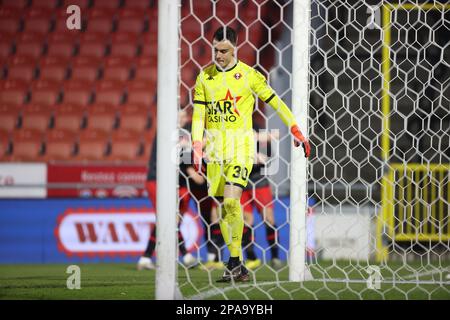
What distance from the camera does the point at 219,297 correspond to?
3.70 metres

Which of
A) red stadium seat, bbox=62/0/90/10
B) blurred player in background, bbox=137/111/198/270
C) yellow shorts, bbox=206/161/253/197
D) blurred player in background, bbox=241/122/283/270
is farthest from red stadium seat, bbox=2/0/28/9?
yellow shorts, bbox=206/161/253/197

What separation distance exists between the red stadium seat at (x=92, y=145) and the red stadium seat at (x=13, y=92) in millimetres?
921

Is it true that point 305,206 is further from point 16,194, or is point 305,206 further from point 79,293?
point 16,194

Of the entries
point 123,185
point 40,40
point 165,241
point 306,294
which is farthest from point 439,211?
point 40,40

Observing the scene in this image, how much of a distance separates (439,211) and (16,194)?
13.1 ft

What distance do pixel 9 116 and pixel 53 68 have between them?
3.08 feet

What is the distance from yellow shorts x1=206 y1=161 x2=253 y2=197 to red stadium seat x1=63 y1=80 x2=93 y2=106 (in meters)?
5.69

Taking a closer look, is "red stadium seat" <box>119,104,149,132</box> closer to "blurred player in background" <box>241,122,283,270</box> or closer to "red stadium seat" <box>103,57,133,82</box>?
"red stadium seat" <box>103,57,133,82</box>

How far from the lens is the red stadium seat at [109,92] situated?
10.0 m

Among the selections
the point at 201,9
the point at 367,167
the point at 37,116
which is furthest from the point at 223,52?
the point at 201,9

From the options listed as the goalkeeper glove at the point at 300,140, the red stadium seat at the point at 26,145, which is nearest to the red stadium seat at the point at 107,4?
the red stadium seat at the point at 26,145

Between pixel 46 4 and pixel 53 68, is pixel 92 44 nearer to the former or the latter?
pixel 53 68

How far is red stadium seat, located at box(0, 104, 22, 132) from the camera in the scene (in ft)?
31.3

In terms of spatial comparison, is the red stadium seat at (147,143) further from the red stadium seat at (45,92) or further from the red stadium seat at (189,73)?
the red stadium seat at (45,92)
